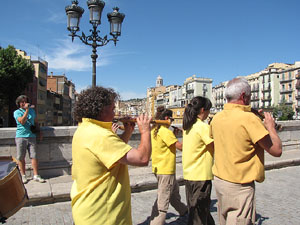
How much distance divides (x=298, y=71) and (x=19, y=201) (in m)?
95.6

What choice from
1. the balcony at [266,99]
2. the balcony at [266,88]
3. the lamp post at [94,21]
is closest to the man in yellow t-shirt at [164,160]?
the lamp post at [94,21]

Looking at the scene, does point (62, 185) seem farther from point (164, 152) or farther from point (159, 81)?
point (159, 81)

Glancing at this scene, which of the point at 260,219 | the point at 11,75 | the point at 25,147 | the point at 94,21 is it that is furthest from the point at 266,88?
the point at 25,147

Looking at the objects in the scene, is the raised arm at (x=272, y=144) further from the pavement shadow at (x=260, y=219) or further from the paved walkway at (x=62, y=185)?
the paved walkway at (x=62, y=185)

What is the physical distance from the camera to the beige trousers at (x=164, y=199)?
353 cm

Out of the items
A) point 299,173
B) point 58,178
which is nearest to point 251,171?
point 58,178

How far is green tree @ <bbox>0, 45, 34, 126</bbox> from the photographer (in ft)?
114

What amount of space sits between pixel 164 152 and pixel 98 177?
1.92 meters

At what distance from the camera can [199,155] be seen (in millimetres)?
3396

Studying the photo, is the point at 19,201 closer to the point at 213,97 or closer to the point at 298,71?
the point at 298,71

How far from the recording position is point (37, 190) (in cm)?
504

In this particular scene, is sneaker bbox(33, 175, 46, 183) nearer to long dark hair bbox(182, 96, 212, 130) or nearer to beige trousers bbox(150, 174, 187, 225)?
beige trousers bbox(150, 174, 187, 225)

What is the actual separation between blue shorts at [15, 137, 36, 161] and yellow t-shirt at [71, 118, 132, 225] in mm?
4038

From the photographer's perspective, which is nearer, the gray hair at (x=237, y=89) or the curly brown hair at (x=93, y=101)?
the curly brown hair at (x=93, y=101)
